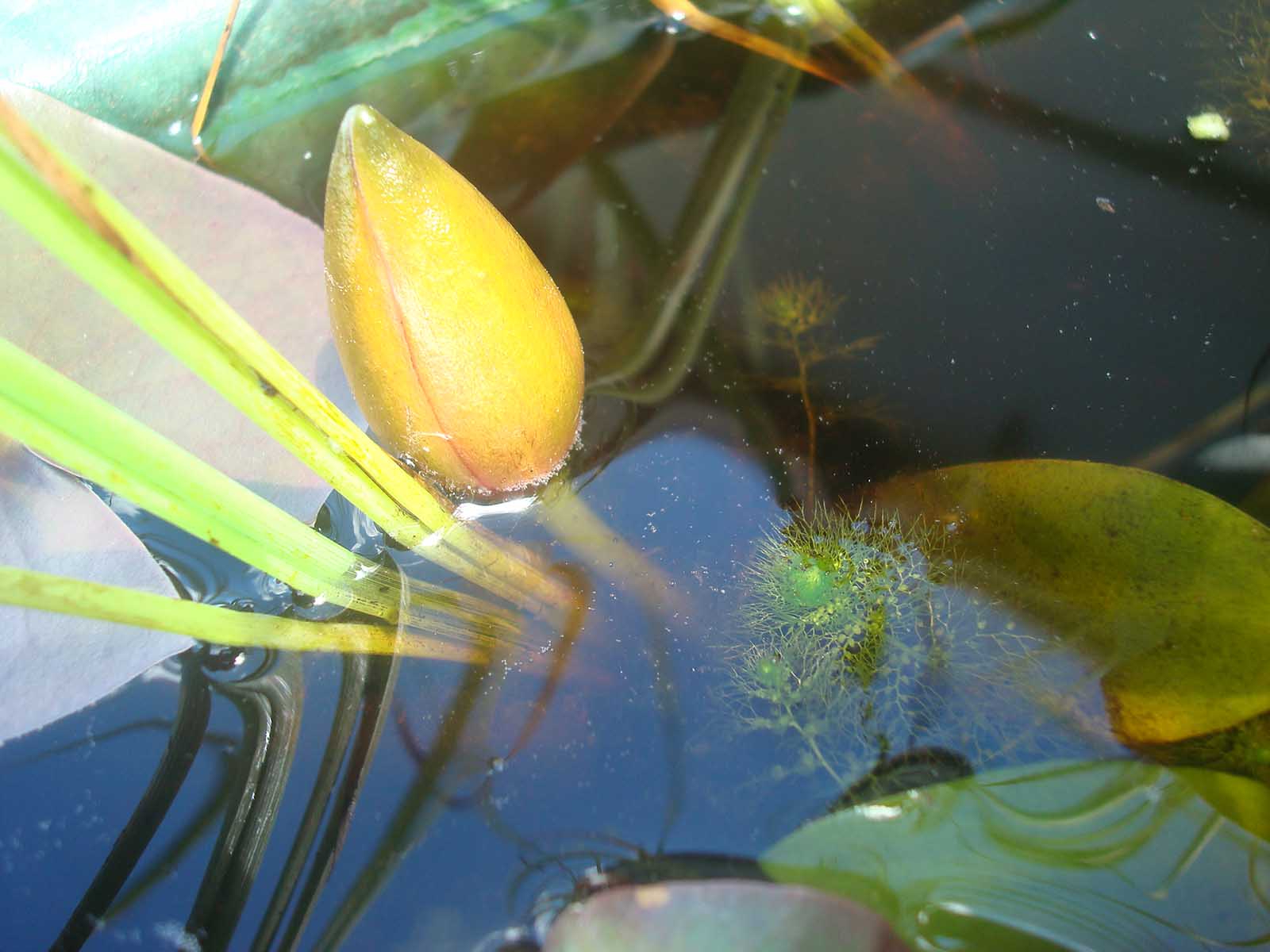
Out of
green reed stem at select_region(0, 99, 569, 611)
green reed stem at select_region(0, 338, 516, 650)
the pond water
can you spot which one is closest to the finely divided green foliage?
the pond water

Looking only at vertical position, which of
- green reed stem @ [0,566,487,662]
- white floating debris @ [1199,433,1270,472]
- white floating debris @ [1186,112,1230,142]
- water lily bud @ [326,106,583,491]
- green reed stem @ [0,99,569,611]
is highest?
white floating debris @ [1186,112,1230,142]

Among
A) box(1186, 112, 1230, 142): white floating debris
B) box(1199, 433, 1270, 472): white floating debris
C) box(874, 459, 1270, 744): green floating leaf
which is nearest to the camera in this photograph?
box(874, 459, 1270, 744): green floating leaf

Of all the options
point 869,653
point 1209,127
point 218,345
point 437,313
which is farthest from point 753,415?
point 1209,127

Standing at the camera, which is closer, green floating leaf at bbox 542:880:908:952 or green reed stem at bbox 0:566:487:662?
green reed stem at bbox 0:566:487:662

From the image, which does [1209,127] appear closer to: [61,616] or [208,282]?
[208,282]

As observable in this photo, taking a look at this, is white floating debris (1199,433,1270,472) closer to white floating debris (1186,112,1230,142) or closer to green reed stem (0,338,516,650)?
white floating debris (1186,112,1230,142)

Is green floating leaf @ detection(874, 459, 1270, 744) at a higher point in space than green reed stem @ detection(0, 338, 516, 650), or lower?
higher

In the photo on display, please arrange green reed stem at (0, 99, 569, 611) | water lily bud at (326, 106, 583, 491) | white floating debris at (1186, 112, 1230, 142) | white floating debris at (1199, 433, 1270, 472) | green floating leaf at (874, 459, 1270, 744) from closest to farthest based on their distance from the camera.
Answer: green reed stem at (0, 99, 569, 611) < water lily bud at (326, 106, 583, 491) < green floating leaf at (874, 459, 1270, 744) < white floating debris at (1199, 433, 1270, 472) < white floating debris at (1186, 112, 1230, 142)
